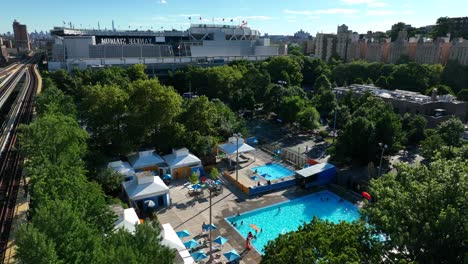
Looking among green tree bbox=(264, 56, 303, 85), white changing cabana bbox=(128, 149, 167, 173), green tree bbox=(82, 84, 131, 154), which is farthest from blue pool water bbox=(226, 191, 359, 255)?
green tree bbox=(264, 56, 303, 85)

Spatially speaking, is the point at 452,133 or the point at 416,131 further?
the point at 416,131

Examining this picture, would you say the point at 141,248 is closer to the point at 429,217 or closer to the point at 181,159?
the point at 429,217

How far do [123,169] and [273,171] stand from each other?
1727cm

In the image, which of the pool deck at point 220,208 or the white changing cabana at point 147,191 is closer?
the pool deck at point 220,208

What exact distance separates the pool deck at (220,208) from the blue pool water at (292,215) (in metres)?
0.77

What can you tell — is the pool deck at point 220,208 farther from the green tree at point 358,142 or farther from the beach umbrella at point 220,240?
the green tree at point 358,142

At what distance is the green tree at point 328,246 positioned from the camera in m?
13.2

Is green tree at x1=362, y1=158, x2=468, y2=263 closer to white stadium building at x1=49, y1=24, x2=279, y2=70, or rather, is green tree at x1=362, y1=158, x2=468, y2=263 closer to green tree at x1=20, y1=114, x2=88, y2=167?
green tree at x1=20, y1=114, x2=88, y2=167

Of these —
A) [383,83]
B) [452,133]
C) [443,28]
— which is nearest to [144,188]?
[452,133]

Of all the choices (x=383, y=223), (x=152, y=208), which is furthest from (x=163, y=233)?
(x=383, y=223)

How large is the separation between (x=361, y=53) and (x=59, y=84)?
100 meters

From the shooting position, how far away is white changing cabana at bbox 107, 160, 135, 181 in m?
33.5

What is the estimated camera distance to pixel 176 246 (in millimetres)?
21969

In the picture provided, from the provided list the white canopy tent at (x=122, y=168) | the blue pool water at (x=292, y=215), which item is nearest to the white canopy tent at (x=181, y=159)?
the white canopy tent at (x=122, y=168)
